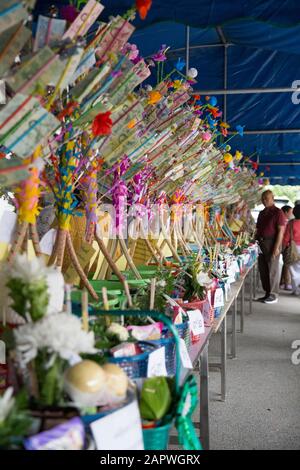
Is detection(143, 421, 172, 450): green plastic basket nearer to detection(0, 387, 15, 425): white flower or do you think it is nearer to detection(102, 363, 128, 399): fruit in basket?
detection(102, 363, 128, 399): fruit in basket

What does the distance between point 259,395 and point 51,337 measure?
2824 millimetres

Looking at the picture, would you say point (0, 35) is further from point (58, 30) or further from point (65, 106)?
point (65, 106)

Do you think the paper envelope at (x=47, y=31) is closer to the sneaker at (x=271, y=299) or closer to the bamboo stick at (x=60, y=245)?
the bamboo stick at (x=60, y=245)

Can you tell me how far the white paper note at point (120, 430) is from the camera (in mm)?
905

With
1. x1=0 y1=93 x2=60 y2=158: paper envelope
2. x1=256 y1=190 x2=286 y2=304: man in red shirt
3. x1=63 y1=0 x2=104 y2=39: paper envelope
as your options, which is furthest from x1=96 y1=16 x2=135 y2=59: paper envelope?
x1=256 y1=190 x2=286 y2=304: man in red shirt

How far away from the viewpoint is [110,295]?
1.83 metres

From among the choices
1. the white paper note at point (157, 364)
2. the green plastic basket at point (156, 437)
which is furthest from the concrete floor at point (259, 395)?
the green plastic basket at point (156, 437)

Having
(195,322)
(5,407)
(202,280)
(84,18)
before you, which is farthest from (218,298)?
(5,407)

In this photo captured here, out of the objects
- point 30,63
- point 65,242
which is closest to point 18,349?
point 30,63

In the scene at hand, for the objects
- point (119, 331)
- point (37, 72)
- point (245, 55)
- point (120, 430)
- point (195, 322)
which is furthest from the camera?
point (245, 55)

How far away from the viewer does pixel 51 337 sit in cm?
92

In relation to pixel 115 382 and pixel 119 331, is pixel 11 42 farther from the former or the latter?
pixel 115 382

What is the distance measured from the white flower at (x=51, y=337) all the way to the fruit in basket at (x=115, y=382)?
78mm

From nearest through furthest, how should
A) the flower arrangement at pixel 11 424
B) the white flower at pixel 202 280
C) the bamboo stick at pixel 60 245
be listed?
1. the flower arrangement at pixel 11 424
2. the bamboo stick at pixel 60 245
3. the white flower at pixel 202 280
